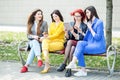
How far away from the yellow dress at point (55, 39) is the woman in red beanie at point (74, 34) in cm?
20

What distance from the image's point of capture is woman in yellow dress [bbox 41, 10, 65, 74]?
9.52 metres

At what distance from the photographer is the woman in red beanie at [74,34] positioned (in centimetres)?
930

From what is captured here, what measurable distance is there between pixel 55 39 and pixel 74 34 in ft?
1.79

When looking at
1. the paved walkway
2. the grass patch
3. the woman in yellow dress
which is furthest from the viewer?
the grass patch

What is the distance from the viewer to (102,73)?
9.50 meters

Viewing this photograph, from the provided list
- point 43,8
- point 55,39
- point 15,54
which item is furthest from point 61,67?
point 43,8

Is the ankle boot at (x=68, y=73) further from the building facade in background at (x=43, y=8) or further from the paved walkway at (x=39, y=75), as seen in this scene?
the building facade in background at (x=43, y=8)

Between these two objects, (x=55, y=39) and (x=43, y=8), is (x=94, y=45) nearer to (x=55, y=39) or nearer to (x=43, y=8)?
(x=55, y=39)

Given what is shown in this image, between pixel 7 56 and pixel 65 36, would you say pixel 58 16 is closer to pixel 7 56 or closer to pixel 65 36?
pixel 65 36

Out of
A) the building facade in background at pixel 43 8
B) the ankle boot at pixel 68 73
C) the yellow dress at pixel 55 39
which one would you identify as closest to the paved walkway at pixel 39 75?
the ankle boot at pixel 68 73

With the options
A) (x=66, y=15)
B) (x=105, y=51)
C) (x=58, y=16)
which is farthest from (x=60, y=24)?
(x=66, y=15)

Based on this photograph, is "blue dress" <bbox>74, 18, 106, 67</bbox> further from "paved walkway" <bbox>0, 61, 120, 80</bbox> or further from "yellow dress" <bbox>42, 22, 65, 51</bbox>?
"yellow dress" <bbox>42, 22, 65, 51</bbox>

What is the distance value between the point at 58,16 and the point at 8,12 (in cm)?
1329

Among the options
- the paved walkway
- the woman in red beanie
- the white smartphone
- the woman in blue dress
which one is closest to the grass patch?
the paved walkway
